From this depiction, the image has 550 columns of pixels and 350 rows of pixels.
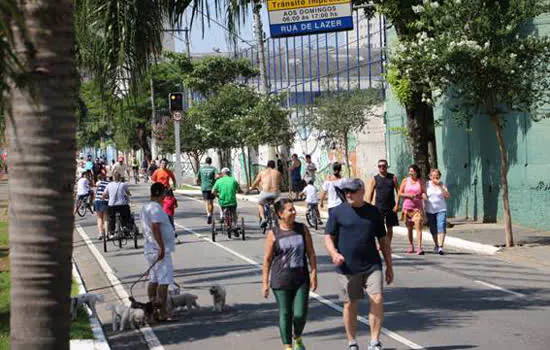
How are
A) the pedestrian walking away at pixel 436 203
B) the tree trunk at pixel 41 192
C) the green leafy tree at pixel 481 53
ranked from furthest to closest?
the green leafy tree at pixel 481 53 → the pedestrian walking away at pixel 436 203 → the tree trunk at pixel 41 192

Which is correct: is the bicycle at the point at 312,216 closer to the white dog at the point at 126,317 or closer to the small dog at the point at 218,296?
the small dog at the point at 218,296

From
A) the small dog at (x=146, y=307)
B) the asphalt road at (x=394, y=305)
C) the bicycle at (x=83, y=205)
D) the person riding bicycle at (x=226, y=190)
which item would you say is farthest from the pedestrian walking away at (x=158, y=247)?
the bicycle at (x=83, y=205)

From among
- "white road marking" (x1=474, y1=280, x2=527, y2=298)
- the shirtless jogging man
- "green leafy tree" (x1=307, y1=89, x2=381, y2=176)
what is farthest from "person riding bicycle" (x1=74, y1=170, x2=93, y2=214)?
"white road marking" (x1=474, y1=280, x2=527, y2=298)

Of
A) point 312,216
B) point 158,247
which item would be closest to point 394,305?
point 158,247

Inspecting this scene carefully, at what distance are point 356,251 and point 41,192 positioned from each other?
4659 mm

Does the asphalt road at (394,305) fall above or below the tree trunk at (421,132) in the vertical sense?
below

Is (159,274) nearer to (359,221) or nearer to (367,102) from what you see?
(359,221)

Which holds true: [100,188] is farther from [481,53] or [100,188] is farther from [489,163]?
[489,163]

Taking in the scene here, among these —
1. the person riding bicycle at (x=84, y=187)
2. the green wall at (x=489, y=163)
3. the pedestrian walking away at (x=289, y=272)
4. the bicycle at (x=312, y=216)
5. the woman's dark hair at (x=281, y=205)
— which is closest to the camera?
the pedestrian walking away at (x=289, y=272)

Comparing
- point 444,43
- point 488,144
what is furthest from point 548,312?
point 488,144

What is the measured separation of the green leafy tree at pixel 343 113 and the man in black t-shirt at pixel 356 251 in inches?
976

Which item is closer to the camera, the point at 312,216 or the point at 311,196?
the point at 311,196

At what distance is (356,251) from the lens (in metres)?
8.69

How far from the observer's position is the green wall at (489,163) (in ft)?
70.6
